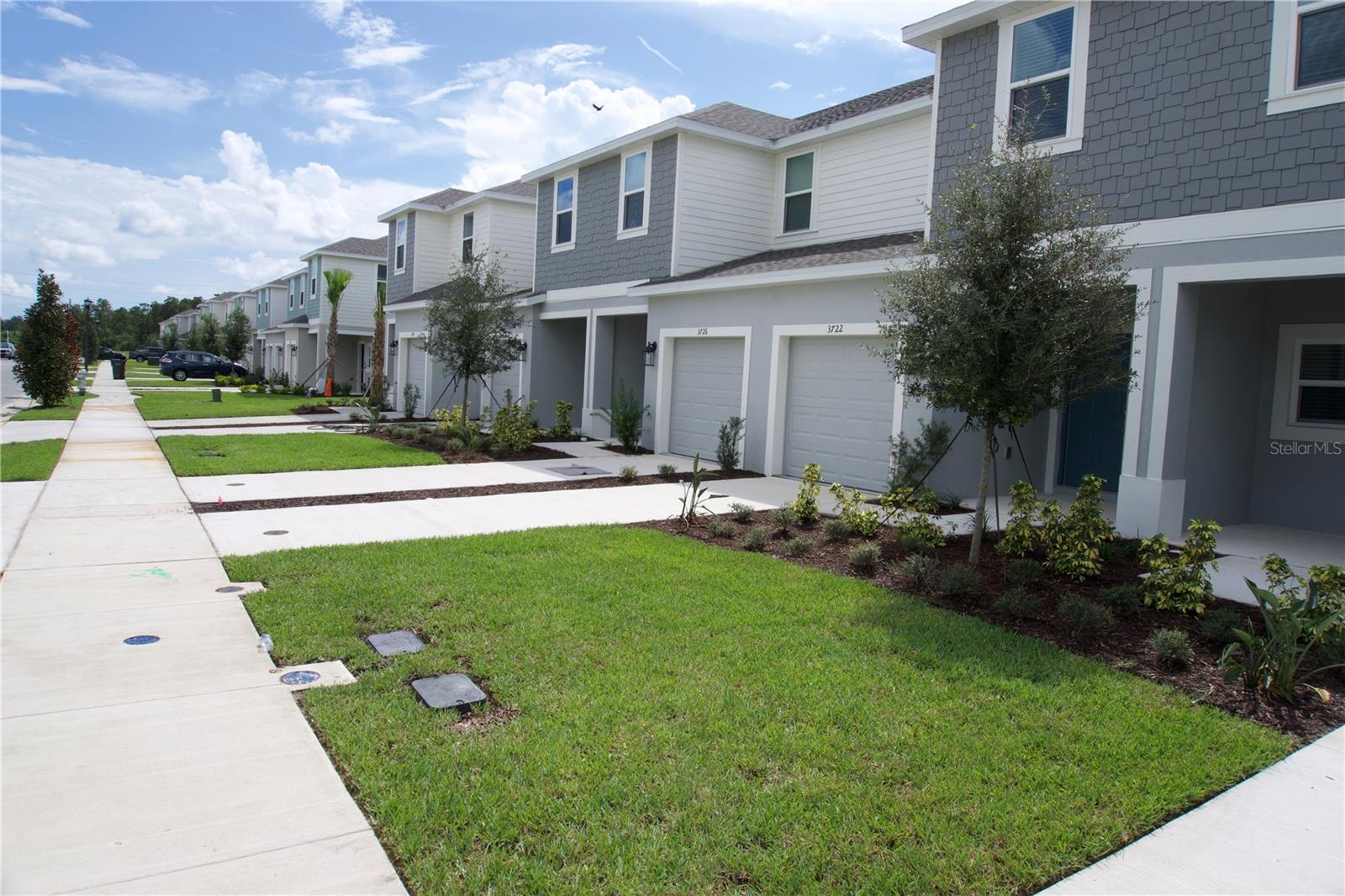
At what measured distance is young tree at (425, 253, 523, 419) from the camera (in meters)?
17.0

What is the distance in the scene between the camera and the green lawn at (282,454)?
13.1 meters

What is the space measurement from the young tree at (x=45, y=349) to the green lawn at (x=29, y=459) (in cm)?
912

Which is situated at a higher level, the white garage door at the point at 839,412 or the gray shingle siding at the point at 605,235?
the gray shingle siding at the point at 605,235

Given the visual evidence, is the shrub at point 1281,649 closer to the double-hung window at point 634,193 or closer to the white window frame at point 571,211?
the double-hung window at point 634,193

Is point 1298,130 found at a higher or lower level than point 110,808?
higher

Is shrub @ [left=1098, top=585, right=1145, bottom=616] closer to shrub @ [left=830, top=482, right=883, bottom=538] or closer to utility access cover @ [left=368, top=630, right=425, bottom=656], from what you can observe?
shrub @ [left=830, top=482, right=883, bottom=538]

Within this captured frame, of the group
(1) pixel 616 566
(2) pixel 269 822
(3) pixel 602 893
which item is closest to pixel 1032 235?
(1) pixel 616 566

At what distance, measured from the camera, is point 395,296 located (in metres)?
29.3

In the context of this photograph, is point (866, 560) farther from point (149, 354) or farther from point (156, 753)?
point (149, 354)

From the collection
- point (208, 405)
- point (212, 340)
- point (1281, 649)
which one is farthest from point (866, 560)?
point (212, 340)

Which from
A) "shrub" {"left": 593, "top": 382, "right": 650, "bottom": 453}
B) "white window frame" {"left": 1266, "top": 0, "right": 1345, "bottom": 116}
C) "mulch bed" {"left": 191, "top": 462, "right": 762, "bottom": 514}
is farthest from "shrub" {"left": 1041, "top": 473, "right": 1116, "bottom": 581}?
"shrub" {"left": 593, "top": 382, "right": 650, "bottom": 453}

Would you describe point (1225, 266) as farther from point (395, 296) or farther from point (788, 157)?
point (395, 296)

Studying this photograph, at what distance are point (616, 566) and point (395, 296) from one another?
24.3 metres

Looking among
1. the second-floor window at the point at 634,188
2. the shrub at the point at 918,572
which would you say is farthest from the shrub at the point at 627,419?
the shrub at the point at 918,572
